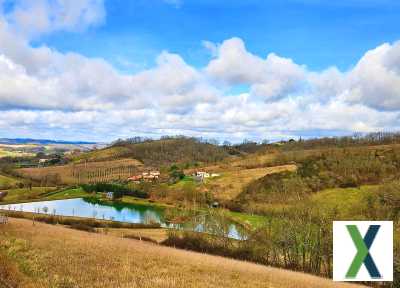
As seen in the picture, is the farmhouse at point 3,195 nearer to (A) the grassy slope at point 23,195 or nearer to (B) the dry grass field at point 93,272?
(A) the grassy slope at point 23,195

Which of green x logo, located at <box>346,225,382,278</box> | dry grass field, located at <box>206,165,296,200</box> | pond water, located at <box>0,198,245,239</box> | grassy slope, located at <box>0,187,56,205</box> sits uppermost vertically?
green x logo, located at <box>346,225,382,278</box>

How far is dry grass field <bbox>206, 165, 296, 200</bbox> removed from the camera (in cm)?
→ 17135

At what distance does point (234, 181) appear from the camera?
18600 centimetres

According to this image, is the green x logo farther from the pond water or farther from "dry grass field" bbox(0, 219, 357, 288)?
the pond water

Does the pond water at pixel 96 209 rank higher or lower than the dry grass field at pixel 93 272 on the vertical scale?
lower

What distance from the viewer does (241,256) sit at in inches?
2106

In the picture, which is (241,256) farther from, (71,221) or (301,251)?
(71,221)

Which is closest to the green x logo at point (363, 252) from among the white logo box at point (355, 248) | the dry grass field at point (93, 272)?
the white logo box at point (355, 248)

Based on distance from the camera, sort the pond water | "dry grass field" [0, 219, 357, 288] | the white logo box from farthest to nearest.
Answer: the pond water
"dry grass field" [0, 219, 357, 288]
the white logo box

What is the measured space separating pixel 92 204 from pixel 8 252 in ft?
496

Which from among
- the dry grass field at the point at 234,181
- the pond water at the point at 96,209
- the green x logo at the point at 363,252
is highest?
the green x logo at the point at 363,252

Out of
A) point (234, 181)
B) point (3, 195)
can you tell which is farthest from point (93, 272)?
point (234, 181)

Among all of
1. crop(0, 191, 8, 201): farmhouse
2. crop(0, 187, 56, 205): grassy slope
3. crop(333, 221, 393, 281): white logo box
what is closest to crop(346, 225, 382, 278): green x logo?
crop(333, 221, 393, 281): white logo box

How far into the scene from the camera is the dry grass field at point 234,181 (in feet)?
562
